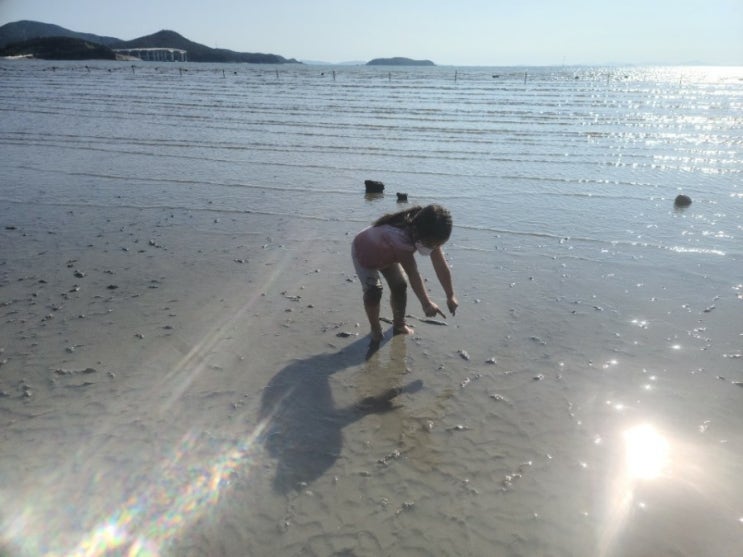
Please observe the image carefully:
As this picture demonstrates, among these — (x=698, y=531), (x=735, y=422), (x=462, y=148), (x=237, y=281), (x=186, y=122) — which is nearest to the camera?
(x=698, y=531)

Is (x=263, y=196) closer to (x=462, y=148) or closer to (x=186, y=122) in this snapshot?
(x=462, y=148)

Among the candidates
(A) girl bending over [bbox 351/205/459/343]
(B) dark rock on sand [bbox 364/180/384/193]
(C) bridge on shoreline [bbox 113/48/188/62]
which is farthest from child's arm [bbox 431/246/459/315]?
(C) bridge on shoreline [bbox 113/48/188/62]

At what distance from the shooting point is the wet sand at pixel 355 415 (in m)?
3.20

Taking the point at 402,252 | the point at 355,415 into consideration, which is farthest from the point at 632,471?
the point at 402,252

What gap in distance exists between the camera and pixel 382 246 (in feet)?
16.0

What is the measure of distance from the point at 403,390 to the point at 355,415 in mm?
566

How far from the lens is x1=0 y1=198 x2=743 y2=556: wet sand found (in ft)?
10.5

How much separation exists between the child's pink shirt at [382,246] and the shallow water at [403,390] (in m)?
0.94

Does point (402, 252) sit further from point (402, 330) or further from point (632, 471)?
point (632, 471)

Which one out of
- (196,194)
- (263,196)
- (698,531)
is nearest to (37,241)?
(196,194)

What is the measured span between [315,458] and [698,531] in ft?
8.17

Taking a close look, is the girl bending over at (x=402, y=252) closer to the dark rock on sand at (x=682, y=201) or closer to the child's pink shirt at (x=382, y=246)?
the child's pink shirt at (x=382, y=246)

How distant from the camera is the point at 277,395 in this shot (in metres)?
4.49

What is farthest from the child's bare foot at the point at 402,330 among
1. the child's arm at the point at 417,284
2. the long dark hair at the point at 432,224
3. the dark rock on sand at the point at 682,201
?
the dark rock on sand at the point at 682,201
